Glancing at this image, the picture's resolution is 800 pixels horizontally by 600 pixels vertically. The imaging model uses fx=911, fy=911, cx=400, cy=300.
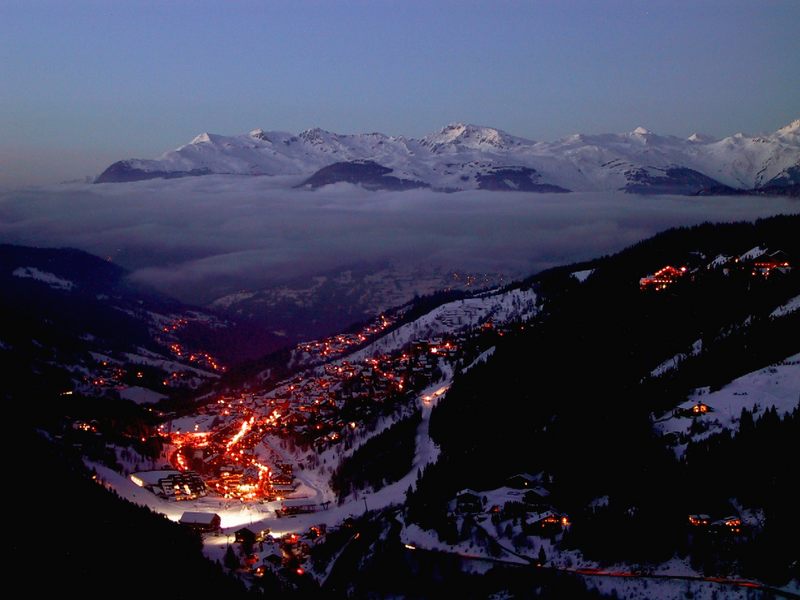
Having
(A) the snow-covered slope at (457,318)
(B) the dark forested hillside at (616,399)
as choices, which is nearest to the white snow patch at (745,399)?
(B) the dark forested hillside at (616,399)

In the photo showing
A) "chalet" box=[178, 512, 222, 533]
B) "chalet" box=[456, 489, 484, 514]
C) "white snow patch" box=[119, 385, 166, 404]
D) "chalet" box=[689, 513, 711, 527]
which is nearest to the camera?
"chalet" box=[689, 513, 711, 527]

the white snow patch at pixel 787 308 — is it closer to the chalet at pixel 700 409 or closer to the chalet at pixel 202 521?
the chalet at pixel 700 409

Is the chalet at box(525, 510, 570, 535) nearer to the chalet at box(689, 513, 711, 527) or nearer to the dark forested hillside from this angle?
the dark forested hillside

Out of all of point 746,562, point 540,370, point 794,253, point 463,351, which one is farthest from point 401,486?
point 794,253

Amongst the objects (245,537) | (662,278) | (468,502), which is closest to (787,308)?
(662,278)

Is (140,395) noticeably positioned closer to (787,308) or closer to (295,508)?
(295,508)

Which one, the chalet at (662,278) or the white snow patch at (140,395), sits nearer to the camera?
the chalet at (662,278)

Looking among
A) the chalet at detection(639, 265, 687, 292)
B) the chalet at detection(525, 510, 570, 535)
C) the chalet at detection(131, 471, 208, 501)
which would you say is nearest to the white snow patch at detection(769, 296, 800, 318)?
the chalet at detection(639, 265, 687, 292)
